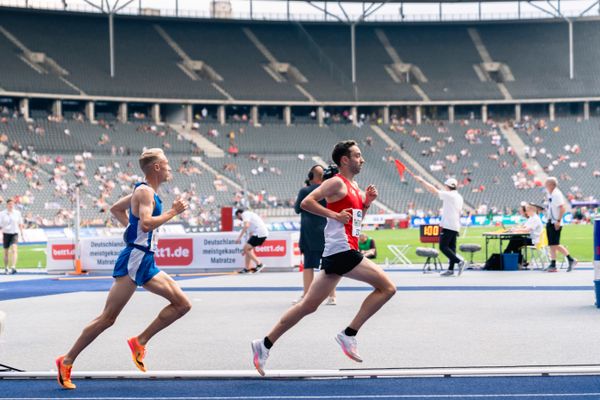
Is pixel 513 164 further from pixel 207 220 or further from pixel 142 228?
pixel 142 228

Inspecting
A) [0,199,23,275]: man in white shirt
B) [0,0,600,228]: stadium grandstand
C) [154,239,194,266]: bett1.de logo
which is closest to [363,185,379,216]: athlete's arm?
[154,239,194,266]: bett1.de logo

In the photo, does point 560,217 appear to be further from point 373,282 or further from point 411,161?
point 411,161

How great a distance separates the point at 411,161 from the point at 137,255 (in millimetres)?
60666

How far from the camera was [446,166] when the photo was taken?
222 feet

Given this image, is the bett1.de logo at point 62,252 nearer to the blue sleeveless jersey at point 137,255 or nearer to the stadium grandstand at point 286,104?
the blue sleeveless jersey at point 137,255

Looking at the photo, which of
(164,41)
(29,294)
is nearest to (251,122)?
(164,41)

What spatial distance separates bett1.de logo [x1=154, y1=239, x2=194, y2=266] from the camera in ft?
85.1

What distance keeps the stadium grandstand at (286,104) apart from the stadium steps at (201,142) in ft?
0.64

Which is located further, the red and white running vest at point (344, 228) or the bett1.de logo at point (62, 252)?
the bett1.de logo at point (62, 252)

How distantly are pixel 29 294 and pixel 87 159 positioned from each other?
4043 cm

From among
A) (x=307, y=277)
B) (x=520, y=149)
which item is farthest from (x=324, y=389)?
(x=520, y=149)

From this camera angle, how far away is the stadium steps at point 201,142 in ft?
212

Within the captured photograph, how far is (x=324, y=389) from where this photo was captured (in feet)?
24.8

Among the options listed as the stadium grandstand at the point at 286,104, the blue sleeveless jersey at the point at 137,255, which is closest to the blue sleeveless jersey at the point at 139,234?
the blue sleeveless jersey at the point at 137,255
